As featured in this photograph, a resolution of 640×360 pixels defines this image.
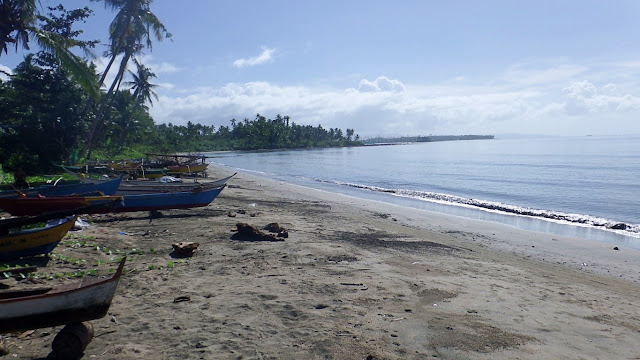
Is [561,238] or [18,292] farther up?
[18,292]

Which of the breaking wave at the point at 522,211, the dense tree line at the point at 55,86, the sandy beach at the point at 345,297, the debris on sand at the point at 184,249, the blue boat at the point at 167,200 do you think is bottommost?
the breaking wave at the point at 522,211

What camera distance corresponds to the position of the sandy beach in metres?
4.82

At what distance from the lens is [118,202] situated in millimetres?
9844

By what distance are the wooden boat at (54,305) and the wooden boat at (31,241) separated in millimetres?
2796

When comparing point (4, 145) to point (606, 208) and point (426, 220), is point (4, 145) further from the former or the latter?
point (606, 208)

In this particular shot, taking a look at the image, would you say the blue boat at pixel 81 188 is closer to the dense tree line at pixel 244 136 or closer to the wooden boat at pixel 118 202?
the wooden boat at pixel 118 202

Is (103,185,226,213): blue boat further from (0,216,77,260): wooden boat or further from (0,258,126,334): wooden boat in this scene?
(0,258,126,334): wooden boat

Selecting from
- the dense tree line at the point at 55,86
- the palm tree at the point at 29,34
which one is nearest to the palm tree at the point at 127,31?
the dense tree line at the point at 55,86

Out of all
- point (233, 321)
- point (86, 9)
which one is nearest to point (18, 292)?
point (233, 321)

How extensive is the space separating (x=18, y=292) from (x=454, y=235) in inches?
459

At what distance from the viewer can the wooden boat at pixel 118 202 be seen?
9514 millimetres

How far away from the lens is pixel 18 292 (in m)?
4.54

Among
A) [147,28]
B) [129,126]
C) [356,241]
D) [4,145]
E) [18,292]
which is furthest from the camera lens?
[129,126]

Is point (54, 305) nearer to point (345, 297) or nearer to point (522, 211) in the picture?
point (345, 297)
